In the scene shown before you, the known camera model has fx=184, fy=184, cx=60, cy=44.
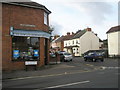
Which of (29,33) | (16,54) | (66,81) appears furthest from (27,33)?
(66,81)

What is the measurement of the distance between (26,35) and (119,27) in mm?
34275

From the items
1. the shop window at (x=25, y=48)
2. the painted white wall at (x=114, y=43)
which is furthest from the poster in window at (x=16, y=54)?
the painted white wall at (x=114, y=43)

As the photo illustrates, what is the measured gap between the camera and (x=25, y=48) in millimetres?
18922

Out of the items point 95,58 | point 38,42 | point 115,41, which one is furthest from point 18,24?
point 115,41

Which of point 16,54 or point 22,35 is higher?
point 22,35

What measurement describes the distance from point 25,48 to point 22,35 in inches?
54.4

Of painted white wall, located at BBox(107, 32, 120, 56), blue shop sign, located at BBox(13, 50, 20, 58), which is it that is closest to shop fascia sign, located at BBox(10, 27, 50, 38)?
blue shop sign, located at BBox(13, 50, 20, 58)

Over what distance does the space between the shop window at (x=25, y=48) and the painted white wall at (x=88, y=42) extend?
3937 cm

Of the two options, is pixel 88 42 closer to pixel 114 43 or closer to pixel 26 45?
pixel 114 43

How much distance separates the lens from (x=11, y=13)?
18484mm

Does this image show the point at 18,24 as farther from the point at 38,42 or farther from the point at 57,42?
the point at 57,42

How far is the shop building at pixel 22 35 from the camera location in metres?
18.0

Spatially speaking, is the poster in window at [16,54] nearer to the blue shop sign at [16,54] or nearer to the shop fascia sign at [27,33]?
the blue shop sign at [16,54]

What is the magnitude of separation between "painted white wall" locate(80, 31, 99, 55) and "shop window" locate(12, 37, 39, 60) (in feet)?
129
